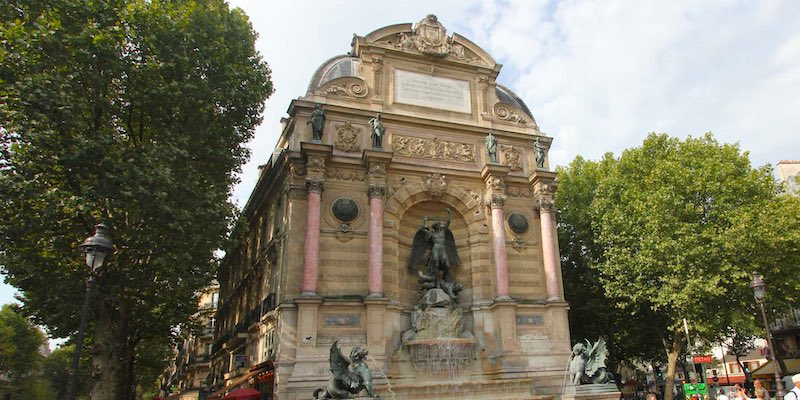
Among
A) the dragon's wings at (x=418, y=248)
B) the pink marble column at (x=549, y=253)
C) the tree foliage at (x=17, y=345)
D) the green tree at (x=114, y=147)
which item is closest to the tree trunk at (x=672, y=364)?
the pink marble column at (x=549, y=253)

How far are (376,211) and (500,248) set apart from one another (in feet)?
15.8

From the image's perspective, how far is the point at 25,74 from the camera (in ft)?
45.9

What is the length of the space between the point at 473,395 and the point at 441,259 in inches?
224

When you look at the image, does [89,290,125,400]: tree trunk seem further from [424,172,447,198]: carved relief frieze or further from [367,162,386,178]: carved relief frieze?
[424,172,447,198]: carved relief frieze

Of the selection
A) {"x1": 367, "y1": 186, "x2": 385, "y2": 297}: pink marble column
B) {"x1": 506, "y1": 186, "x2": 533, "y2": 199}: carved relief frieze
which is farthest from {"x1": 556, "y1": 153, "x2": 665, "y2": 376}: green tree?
{"x1": 367, "y1": 186, "x2": 385, "y2": 297}: pink marble column

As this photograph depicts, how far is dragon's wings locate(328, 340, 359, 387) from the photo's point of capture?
12523 mm

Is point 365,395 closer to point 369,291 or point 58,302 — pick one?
point 369,291

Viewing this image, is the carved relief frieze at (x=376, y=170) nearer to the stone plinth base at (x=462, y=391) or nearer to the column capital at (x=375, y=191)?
the column capital at (x=375, y=191)

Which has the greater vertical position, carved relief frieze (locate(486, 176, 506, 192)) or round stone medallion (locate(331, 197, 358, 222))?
carved relief frieze (locate(486, 176, 506, 192))

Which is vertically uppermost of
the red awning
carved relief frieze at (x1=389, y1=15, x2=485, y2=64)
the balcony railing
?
carved relief frieze at (x1=389, y1=15, x2=485, y2=64)

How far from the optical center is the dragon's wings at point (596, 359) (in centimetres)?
1473

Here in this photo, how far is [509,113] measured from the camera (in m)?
22.9

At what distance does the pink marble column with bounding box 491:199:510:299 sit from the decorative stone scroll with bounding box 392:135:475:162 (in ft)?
7.72

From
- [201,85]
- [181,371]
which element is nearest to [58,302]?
[201,85]
